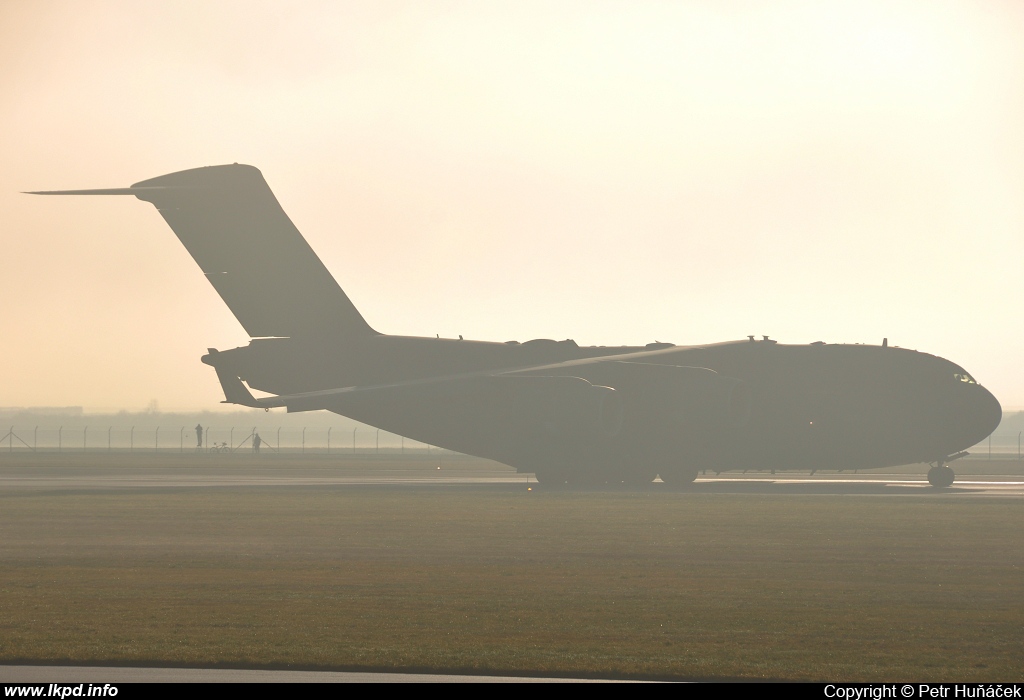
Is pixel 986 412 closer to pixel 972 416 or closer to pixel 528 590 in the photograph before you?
pixel 972 416

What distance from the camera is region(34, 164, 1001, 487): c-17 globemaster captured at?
37.1 meters

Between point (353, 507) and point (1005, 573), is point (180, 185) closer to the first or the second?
point (353, 507)

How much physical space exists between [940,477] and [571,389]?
1324cm

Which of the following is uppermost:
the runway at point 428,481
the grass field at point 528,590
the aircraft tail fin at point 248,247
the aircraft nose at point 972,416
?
the aircraft tail fin at point 248,247

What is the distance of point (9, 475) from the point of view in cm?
4228

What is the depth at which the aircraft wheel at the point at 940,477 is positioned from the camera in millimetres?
37469

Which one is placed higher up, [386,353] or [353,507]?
[386,353]

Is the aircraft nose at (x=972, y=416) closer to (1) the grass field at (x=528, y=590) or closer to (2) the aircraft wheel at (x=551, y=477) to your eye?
(1) the grass field at (x=528, y=590)

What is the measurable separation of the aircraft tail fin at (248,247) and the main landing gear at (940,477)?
21527 millimetres

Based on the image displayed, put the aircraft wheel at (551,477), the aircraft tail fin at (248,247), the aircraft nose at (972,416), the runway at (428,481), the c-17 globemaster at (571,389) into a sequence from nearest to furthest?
the runway at (428,481), the c-17 globemaster at (571,389), the aircraft tail fin at (248,247), the aircraft wheel at (551,477), the aircraft nose at (972,416)

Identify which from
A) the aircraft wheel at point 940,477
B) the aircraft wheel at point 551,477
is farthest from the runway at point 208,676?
the aircraft wheel at point 940,477

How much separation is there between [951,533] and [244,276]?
2492cm

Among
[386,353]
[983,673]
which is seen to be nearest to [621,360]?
[386,353]

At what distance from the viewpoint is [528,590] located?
14.8 meters
